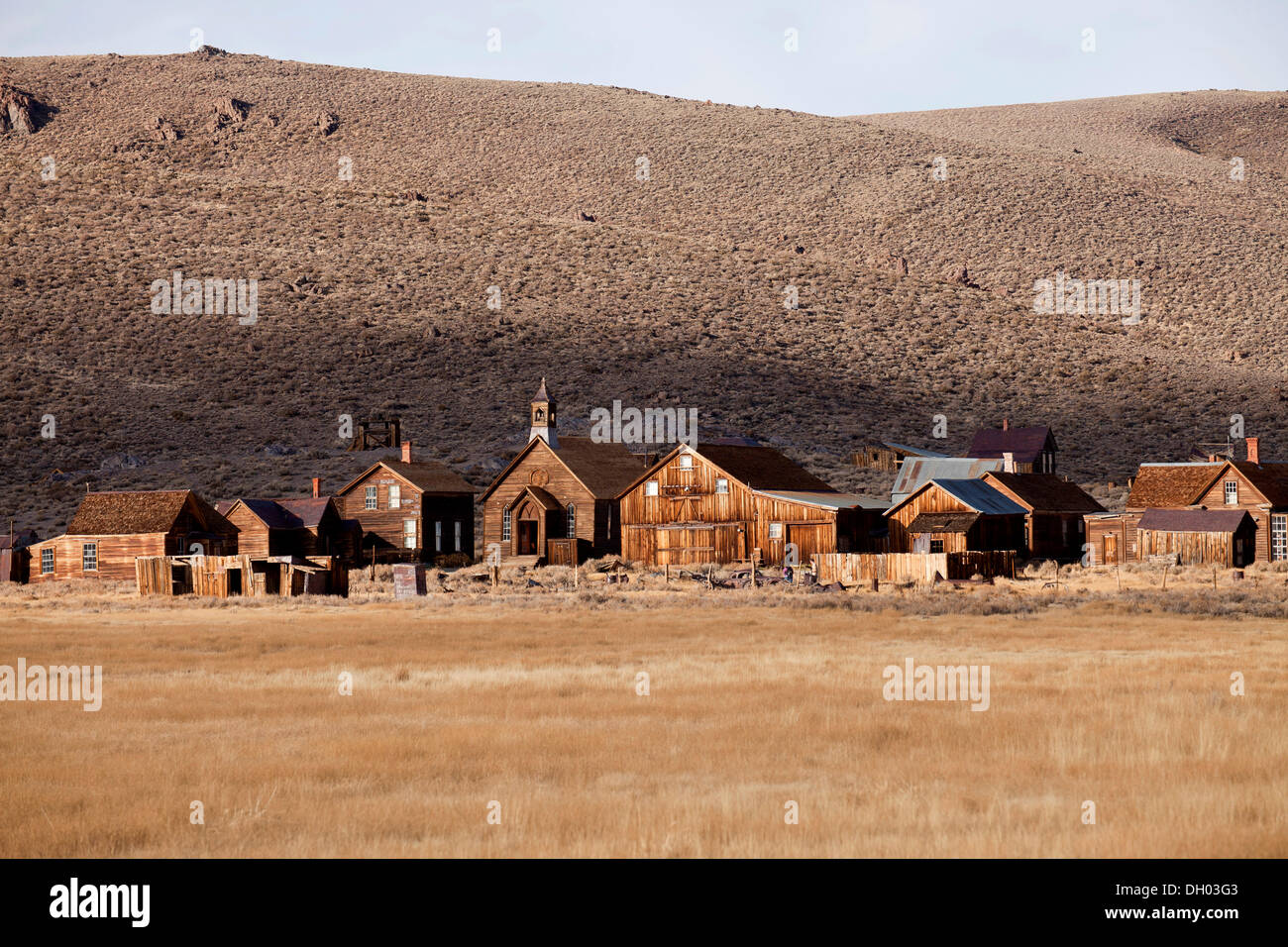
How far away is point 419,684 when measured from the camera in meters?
22.3

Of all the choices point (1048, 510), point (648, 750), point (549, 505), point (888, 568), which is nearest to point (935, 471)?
point (1048, 510)

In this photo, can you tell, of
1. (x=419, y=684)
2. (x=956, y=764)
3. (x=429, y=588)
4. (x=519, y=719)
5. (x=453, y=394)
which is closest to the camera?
(x=956, y=764)

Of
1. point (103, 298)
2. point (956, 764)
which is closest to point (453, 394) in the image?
point (103, 298)

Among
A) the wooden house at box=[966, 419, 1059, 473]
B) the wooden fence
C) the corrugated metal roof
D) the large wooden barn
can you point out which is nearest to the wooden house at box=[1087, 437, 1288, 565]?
the corrugated metal roof

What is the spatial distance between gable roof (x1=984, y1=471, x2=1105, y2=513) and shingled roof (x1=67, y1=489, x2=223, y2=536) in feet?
108

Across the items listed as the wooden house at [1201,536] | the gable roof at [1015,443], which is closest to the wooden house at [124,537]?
the wooden house at [1201,536]

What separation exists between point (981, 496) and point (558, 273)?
63532mm

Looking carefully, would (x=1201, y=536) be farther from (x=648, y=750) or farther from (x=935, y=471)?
(x=648, y=750)

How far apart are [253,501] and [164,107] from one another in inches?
4621

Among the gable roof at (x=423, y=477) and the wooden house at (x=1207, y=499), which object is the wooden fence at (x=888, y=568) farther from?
the gable roof at (x=423, y=477)

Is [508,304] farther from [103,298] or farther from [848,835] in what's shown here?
[848,835]

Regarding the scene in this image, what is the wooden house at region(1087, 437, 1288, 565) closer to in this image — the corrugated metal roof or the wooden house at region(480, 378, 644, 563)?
the corrugated metal roof

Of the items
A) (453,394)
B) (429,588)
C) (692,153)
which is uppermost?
(692,153)

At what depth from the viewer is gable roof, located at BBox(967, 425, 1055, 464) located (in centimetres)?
7675
